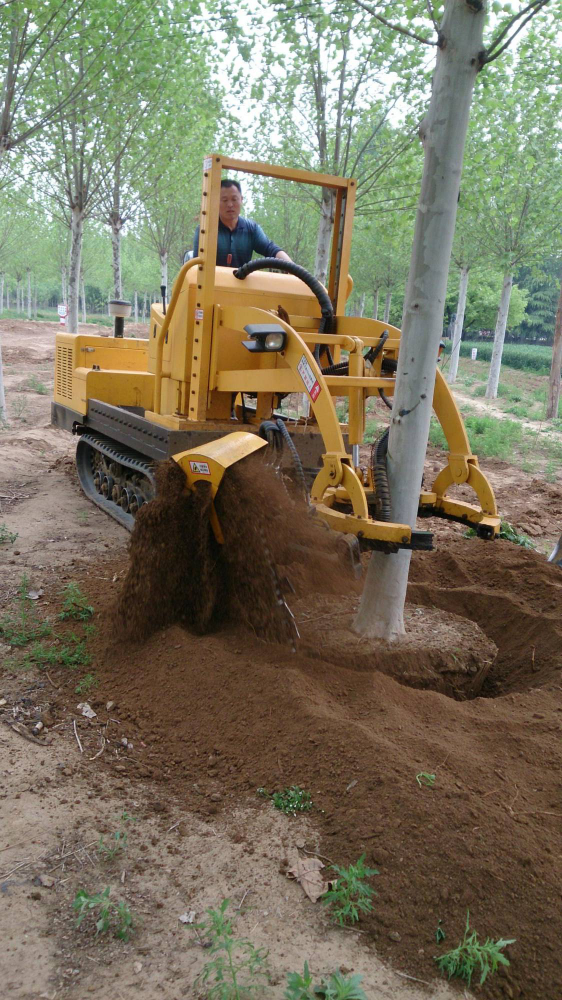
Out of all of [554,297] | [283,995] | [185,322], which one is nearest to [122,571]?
[185,322]

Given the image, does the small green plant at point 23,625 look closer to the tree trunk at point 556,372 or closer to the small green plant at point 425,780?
the small green plant at point 425,780

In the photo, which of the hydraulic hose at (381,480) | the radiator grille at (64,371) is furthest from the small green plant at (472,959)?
Answer: the radiator grille at (64,371)

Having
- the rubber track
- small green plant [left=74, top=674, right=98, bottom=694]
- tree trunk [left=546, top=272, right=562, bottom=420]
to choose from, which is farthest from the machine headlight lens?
tree trunk [left=546, top=272, right=562, bottom=420]

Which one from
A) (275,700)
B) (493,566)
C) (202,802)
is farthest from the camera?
(493,566)

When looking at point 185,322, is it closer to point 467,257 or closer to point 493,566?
point 493,566

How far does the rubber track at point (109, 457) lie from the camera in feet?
20.0

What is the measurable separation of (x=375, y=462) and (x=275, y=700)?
1.40 meters

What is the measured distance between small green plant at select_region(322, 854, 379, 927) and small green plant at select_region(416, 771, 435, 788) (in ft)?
1.45

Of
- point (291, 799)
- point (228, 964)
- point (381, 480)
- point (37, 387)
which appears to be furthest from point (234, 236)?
point (37, 387)

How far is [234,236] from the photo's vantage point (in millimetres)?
5949

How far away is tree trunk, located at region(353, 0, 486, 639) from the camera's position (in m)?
3.54

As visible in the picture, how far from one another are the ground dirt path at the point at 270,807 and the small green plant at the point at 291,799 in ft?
0.13

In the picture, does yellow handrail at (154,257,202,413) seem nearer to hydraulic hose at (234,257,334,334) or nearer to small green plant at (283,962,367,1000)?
hydraulic hose at (234,257,334,334)

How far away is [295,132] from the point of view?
1081cm
